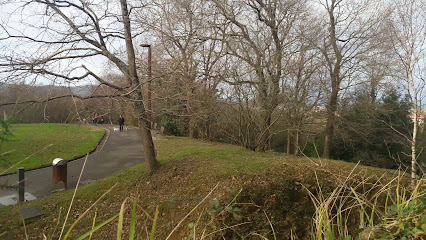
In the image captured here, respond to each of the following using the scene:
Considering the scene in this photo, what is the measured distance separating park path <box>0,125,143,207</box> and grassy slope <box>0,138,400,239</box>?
994 mm

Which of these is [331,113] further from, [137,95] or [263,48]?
[137,95]

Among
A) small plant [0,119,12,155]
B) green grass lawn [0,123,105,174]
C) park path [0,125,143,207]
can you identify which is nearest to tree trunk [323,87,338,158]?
park path [0,125,143,207]

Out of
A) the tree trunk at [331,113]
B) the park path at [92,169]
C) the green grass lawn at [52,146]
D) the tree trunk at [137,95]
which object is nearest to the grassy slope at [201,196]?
the tree trunk at [137,95]

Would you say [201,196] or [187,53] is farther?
[187,53]

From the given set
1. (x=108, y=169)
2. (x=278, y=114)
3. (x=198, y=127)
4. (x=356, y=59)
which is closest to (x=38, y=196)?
(x=108, y=169)

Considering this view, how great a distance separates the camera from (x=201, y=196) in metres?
4.85

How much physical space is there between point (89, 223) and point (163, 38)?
182 inches

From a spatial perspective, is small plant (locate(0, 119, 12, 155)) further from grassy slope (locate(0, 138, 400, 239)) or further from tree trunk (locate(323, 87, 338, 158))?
tree trunk (locate(323, 87, 338, 158))

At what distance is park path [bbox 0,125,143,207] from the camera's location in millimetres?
6679

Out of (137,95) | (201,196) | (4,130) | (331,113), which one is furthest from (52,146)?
(331,113)

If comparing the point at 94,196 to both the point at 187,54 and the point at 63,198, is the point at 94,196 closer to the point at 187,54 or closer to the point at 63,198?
the point at 63,198

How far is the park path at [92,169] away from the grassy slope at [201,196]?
0.99 meters

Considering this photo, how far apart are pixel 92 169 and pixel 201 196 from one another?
516 cm

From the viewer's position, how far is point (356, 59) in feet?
42.7
